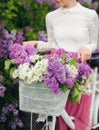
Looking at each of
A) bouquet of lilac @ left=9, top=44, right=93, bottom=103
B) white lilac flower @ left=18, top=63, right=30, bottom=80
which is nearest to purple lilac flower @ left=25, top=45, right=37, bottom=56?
bouquet of lilac @ left=9, top=44, right=93, bottom=103

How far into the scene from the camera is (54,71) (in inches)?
141

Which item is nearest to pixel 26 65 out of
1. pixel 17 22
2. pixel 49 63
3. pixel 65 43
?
pixel 49 63

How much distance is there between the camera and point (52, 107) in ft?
12.1

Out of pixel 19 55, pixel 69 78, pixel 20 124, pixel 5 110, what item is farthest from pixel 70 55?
pixel 20 124

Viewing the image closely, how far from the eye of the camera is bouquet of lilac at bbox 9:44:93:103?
11.8ft

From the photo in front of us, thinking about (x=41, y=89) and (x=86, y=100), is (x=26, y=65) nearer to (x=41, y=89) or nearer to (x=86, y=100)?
(x=41, y=89)

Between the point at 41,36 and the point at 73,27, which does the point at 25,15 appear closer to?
the point at 41,36

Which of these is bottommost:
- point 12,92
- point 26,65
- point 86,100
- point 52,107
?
point 12,92

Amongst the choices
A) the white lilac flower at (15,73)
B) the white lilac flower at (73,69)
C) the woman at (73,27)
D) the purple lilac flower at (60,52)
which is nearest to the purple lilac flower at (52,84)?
the white lilac flower at (73,69)

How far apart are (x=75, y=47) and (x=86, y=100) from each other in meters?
0.51

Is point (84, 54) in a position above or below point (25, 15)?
above

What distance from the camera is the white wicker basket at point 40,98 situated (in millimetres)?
3664

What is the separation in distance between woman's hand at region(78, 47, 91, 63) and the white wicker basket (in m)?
0.33

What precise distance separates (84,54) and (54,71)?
40 centimetres
